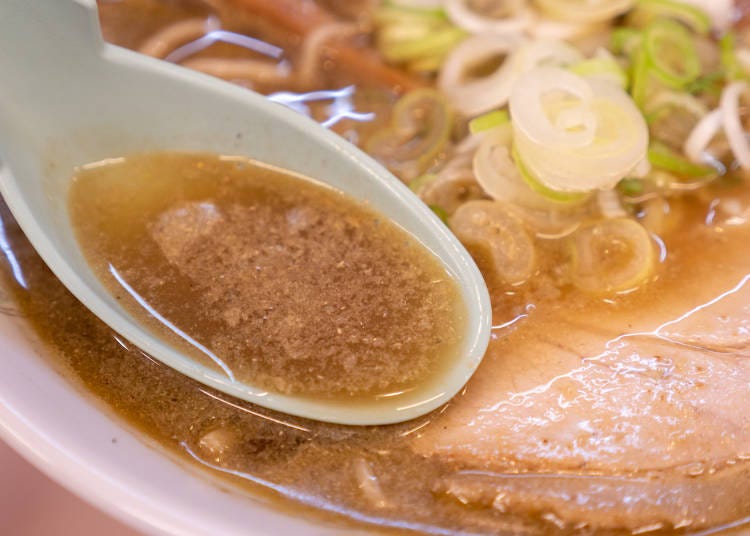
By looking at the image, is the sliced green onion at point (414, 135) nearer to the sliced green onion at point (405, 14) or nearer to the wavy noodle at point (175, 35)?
the sliced green onion at point (405, 14)

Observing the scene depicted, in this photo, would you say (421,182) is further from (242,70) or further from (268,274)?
(242,70)

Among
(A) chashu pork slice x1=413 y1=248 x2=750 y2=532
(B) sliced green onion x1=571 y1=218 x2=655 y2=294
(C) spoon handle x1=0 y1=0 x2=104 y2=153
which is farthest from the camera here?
(B) sliced green onion x1=571 y1=218 x2=655 y2=294

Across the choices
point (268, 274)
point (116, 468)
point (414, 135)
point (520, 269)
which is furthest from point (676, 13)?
point (116, 468)

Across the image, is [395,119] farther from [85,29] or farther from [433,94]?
[85,29]

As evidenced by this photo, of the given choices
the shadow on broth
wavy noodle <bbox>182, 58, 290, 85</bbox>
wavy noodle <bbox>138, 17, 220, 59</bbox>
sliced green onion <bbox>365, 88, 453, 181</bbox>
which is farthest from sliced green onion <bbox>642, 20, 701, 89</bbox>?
wavy noodle <bbox>138, 17, 220, 59</bbox>

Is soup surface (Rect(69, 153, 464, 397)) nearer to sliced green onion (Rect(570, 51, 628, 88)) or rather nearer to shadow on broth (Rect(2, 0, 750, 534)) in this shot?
shadow on broth (Rect(2, 0, 750, 534))

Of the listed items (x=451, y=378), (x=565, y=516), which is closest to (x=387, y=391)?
(x=451, y=378)

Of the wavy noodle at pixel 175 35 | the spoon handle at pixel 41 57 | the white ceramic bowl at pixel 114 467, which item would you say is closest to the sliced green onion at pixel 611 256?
the white ceramic bowl at pixel 114 467
